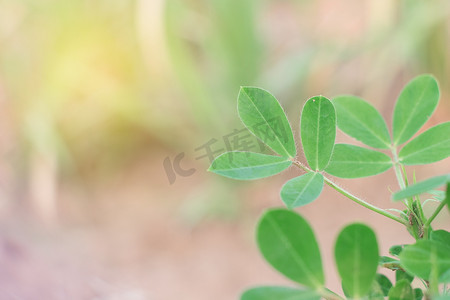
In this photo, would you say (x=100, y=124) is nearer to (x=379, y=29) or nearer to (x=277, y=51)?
(x=277, y=51)

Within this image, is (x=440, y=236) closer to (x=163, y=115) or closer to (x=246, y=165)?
(x=246, y=165)

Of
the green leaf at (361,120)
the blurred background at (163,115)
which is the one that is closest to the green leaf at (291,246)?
the green leaf at (361,120)

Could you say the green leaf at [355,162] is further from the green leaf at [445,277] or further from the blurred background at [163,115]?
the blurred background at [163,115]

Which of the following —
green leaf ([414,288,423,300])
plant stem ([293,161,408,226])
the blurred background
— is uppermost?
the blurred background

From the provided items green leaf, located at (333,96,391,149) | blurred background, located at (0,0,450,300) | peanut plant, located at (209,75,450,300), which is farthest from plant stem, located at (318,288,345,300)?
blurred background, located at (0,0,450,300)

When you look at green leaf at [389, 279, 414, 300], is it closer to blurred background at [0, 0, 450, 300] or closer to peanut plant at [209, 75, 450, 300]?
peanut plant at [209, 75, 450, 300]

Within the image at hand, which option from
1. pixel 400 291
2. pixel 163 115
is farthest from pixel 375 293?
pixel 163 115

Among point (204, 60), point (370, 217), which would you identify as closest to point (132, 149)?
point (204, 60)
